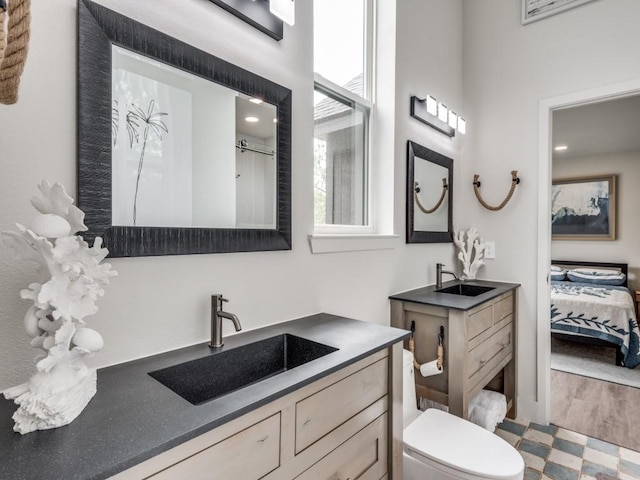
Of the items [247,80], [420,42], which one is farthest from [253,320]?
[420,42]

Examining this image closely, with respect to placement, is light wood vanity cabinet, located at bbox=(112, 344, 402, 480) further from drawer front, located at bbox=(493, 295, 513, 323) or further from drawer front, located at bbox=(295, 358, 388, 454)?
drawer front, located at bbox=(493, 295, 513, 323)

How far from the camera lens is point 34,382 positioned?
68 centimetres

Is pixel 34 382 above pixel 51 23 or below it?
below

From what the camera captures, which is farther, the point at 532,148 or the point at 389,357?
the point at 532,148

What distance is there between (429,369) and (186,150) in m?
1.59

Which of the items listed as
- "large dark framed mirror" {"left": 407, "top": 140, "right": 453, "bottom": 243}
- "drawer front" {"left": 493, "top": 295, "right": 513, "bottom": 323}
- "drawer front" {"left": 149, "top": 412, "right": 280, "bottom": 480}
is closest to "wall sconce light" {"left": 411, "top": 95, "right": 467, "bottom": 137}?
"large dark framed mirror" {"left": 407, "top": 140, "right": 453, "bottom": 243}

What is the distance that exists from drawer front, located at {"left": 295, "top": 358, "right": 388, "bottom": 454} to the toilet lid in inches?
17.5

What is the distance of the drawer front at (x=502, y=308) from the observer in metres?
2.20

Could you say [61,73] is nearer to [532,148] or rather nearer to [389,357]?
[389,357]

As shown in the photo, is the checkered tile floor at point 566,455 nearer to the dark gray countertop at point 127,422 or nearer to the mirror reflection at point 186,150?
the dark gray countertop at point 127,422

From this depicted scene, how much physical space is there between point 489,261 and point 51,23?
9.29 ft

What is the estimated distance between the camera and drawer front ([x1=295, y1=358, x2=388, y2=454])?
93 cm

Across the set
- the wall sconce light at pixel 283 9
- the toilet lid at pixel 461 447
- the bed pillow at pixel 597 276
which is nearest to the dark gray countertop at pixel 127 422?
the toilet lid at pixel 461 447

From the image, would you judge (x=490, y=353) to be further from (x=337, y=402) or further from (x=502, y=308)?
(x=337, y=402)
